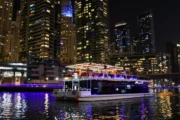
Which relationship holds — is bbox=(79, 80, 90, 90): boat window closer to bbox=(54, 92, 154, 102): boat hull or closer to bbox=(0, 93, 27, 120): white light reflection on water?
bbox=(54, 92, 154, 102): boat hull

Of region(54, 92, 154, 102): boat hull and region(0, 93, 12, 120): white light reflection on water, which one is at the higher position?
region(54, 92, 154, 102): boat hull

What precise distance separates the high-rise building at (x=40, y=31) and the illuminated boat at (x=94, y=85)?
13037cm

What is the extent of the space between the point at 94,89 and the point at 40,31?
14746 centimetres

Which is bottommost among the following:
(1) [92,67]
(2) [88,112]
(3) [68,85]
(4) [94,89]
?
(2) [88,112]

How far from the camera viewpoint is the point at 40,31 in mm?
180625

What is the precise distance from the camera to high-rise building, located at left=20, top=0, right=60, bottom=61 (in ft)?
583

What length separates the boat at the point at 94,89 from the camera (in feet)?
136

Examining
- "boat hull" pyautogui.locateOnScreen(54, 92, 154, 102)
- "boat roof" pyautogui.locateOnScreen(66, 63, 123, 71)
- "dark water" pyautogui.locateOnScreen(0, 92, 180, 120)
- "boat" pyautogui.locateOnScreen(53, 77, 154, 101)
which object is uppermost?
"boat roof" pyautogui.locateOnScreen(66, 63, 123, 71)

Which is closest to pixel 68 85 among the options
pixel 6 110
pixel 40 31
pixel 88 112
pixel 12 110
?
pixel 12 110

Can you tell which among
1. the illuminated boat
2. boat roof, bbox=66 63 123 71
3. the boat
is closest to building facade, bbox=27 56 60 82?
boat roof, bbox=66 63 123 71

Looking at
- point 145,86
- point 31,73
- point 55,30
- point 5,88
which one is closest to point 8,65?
point 31,73

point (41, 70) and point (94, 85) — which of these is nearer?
point (94, 85)

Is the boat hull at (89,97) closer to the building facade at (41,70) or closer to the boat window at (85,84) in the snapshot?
the boat window at (85,84)

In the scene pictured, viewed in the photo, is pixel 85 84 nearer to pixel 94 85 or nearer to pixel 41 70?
pixel 94 85
